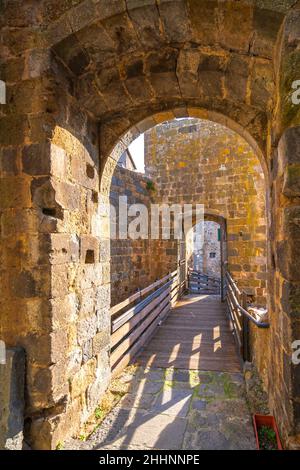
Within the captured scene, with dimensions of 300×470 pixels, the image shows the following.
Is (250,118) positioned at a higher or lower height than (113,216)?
higher

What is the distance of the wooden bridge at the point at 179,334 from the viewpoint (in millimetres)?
3557

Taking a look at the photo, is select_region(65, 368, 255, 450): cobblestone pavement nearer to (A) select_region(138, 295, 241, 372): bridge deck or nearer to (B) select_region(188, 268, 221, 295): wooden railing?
(A) select_region(138, 295, 241, 372): bridge deck

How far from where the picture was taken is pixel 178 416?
101 inches

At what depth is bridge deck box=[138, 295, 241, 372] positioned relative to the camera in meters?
3.74

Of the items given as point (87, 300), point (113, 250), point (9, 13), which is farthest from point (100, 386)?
point (113, 250)

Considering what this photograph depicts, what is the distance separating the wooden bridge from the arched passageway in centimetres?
94

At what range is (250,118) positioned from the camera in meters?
2.63

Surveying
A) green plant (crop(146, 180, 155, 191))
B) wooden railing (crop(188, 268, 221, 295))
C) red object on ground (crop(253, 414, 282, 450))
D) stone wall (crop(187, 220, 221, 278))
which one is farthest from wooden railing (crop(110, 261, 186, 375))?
stone wall (crop(187, 220, 221, 278))

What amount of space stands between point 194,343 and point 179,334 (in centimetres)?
53

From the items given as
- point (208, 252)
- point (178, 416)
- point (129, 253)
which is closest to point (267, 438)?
point (178, 416)

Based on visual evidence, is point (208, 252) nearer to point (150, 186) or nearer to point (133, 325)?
point (150, 186)

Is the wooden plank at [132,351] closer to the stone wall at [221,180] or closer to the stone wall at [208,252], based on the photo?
the stone wall at [221,180]

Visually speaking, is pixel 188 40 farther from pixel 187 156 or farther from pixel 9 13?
pixel 187 156
